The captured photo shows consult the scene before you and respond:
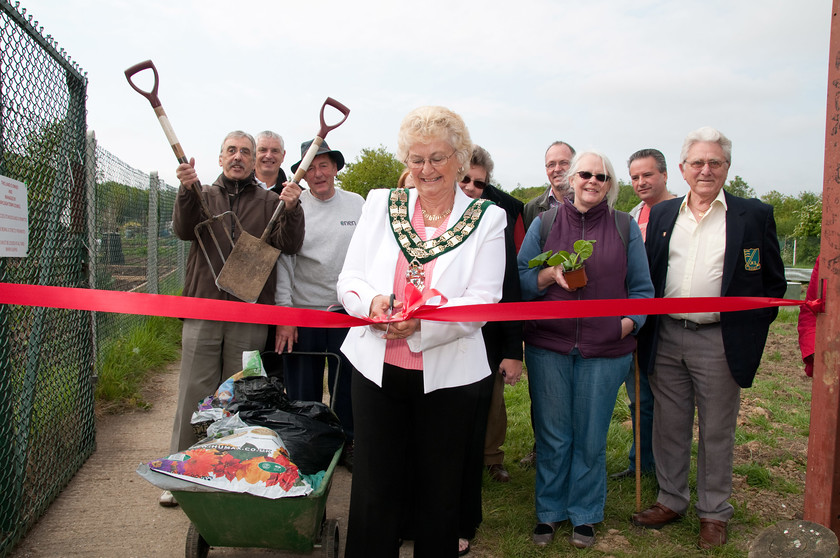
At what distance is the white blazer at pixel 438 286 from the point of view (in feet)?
8.24

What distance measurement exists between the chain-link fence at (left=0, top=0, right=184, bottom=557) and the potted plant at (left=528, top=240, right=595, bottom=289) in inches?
112

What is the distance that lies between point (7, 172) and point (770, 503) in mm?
5090

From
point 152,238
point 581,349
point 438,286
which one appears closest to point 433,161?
point 438,286

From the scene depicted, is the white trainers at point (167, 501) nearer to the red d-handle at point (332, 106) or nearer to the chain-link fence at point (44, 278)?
the chain-link fence at point (44, 278)

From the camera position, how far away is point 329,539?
2.97 meters

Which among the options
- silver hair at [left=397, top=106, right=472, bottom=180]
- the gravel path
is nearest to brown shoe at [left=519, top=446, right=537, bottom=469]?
the gravel path

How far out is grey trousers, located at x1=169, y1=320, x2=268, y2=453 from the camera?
3.80 metres

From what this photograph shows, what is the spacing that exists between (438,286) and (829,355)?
60.4 inches

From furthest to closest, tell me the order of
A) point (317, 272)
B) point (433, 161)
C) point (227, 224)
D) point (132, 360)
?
1. point (132, 360)
2. point (317, 272)
3. point (227, 224)
4. point (433, 161)

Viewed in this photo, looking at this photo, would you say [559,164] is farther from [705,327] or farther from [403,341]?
[403,341]

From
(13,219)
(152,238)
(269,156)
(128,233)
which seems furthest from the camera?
(152,238)

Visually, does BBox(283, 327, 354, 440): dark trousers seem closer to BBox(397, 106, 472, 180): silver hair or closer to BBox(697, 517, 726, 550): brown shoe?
BBox(397, 106, 472, 180): silver hair

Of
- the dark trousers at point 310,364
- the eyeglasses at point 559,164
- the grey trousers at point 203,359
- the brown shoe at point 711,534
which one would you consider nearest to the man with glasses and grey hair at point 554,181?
the eyeglasses at point 559,164

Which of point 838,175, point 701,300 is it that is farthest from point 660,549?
point 838,175
